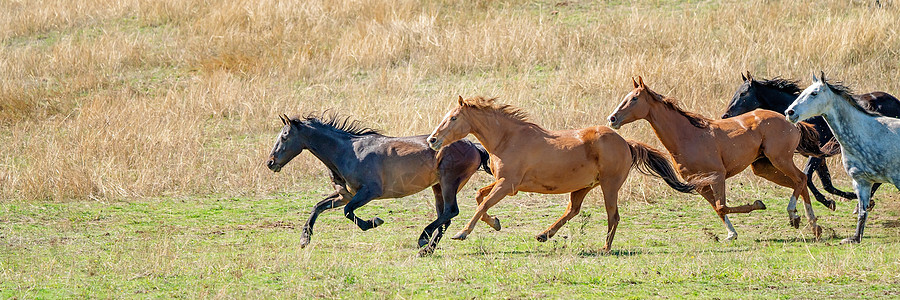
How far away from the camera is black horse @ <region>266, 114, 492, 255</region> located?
973 cm

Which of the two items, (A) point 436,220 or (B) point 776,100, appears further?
(B) point 776,100

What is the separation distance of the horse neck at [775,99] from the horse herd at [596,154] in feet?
2.05

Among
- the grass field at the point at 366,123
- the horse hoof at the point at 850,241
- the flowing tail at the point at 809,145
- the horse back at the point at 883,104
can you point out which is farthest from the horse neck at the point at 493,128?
the horse back at the point at 883,104

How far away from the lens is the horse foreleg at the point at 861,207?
9102 millimetres

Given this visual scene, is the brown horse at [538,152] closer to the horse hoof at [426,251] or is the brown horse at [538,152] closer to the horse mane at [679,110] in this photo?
the horse hoof at [426,251]

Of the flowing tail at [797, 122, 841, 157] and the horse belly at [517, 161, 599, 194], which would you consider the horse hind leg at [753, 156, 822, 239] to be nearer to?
the flowing tail at [797, 122, 841, 157]

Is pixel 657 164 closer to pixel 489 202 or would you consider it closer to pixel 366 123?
pixel 489 202

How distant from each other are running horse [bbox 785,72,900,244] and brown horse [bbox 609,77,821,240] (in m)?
0.62

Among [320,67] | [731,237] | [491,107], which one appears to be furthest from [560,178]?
[320,67]

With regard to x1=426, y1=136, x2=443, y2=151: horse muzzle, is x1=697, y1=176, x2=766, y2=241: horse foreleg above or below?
below

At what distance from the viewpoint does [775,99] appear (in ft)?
37.8

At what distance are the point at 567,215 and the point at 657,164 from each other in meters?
0.99

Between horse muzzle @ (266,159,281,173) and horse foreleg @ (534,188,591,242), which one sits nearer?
horse foreleg @ (534,188,591,242)

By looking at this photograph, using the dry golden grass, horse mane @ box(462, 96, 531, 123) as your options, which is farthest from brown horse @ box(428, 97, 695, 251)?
the dry golden grass
